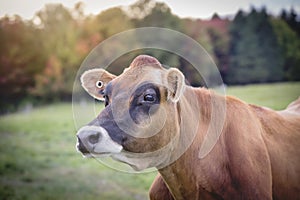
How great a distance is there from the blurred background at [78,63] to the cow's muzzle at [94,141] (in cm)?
232

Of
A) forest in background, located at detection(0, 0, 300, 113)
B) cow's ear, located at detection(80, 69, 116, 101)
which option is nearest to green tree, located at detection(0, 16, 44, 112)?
forest in background, located at detection(0, 0, 300, 113)

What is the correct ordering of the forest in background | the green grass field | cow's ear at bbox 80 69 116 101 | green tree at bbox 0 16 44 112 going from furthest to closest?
green tree at bbox 0 16 44 112, the forest in background, the green grass field, cow's ear at bbox 80 69 116 101

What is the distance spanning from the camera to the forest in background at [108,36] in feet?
18.6

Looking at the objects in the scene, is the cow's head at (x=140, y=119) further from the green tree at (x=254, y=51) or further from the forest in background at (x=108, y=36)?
the green tree at (x=254, y=51)

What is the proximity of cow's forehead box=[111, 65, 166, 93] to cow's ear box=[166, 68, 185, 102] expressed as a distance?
6 centimetres

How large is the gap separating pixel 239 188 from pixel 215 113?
530 millimetres

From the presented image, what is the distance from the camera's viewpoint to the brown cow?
268 cm

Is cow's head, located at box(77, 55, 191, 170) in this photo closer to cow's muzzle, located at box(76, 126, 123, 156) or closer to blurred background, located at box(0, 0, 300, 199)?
cow's muzzle, located at box(76, 126, 123, 156)

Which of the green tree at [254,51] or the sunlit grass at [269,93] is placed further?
the green tree at [254,51]

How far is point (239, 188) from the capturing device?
9.55ft

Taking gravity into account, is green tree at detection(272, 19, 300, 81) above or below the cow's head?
above

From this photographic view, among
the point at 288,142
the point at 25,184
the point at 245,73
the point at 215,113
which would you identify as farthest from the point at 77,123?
the point at 245,73

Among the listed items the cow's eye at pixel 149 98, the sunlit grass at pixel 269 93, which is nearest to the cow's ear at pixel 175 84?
the cow's eye at pixel 149 98

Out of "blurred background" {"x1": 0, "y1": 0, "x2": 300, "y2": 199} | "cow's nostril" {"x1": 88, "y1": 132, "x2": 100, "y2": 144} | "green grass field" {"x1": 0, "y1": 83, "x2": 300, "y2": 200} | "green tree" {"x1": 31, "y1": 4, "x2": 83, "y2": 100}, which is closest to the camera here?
"cow's nostril" {"x1": 88, "y1": 132, "x2": 100, "y2": 144}
